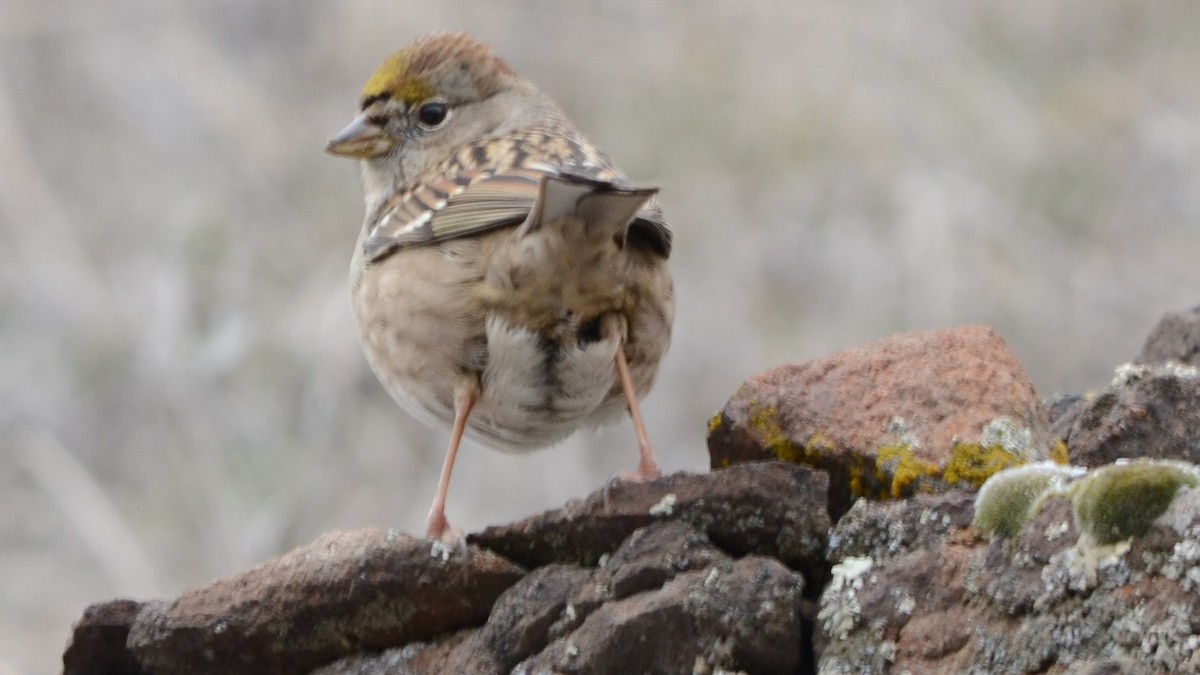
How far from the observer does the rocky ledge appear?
8.00 feet

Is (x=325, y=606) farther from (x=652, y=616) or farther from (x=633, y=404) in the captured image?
(x=633, y=404)

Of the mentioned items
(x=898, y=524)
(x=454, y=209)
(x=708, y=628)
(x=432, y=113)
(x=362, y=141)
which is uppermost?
(x=432, y=113)

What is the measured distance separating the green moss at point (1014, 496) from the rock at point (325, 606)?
863mm

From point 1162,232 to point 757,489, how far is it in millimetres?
5914

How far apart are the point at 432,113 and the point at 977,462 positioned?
2.48 m

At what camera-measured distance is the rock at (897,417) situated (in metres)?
3.07

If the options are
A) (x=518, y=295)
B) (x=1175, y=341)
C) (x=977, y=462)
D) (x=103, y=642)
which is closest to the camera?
(x=977, y=462)

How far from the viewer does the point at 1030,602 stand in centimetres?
247

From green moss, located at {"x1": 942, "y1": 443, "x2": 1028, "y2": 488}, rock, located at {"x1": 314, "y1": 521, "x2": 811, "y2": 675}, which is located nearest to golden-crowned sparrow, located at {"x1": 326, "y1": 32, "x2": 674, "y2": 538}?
rock, located at {"x1": 314, "y1": 521, "x2": 811, "y2": 675}

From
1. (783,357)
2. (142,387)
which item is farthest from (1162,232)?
(142,387)

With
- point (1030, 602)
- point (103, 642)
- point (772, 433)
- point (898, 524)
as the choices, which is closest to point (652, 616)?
point (898, 524)

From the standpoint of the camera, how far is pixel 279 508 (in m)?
8.27

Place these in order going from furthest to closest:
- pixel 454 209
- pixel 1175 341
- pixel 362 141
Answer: pixel 362 141, pixel 454 209, pixel 1175 341

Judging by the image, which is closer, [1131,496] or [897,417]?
[1131,496]
